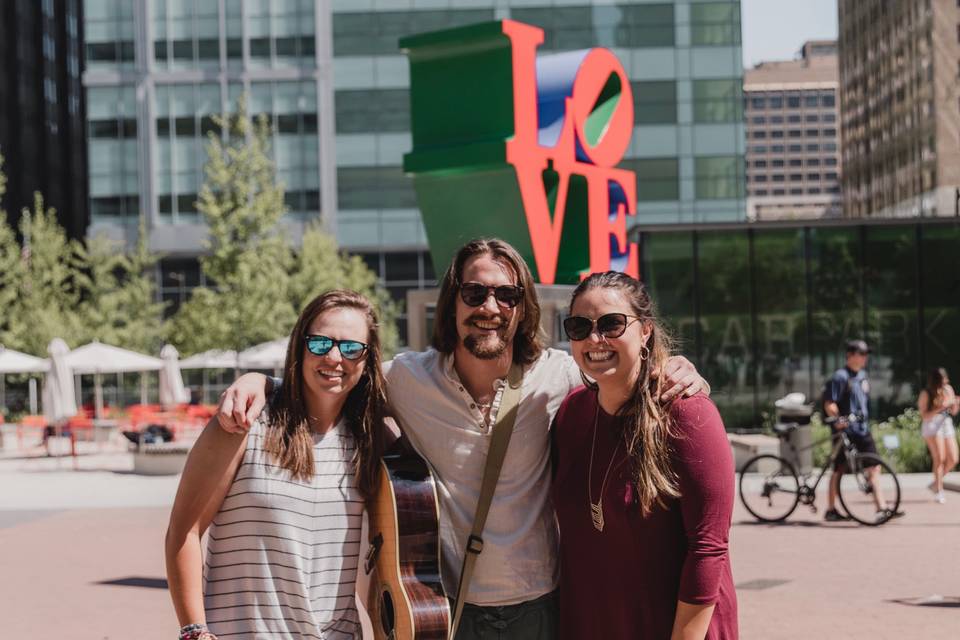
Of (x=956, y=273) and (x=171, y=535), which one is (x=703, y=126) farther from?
(x=171, y=535)

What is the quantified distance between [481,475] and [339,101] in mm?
52521

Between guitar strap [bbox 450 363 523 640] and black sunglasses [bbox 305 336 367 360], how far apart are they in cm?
49

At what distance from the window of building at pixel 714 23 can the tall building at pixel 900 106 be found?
47.7 metres

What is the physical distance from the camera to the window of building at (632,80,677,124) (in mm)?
53219

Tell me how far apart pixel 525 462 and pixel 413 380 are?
1.47 ft

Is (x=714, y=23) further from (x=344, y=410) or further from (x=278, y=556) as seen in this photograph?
(x=278, y=556)

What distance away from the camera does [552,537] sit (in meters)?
3.47

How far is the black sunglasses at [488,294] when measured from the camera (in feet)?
11.7

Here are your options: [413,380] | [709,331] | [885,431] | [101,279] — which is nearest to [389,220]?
[101,279]

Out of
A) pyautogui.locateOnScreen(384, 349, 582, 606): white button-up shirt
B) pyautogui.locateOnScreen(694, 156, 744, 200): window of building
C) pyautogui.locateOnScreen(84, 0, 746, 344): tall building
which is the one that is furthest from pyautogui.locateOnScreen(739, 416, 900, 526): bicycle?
pyautogui.locateOnScreen(694, 156, 744, 200): window of building

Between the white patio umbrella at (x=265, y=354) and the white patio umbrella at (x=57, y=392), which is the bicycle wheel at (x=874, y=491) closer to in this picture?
the white patio umbrella at (x=57, y=392)

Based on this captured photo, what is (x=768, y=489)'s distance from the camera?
496 inches

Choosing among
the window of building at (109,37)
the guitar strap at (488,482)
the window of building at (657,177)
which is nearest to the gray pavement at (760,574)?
the guitar strap at (488,482)

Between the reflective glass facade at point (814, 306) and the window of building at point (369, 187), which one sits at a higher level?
the window of building at point (369, 187)
